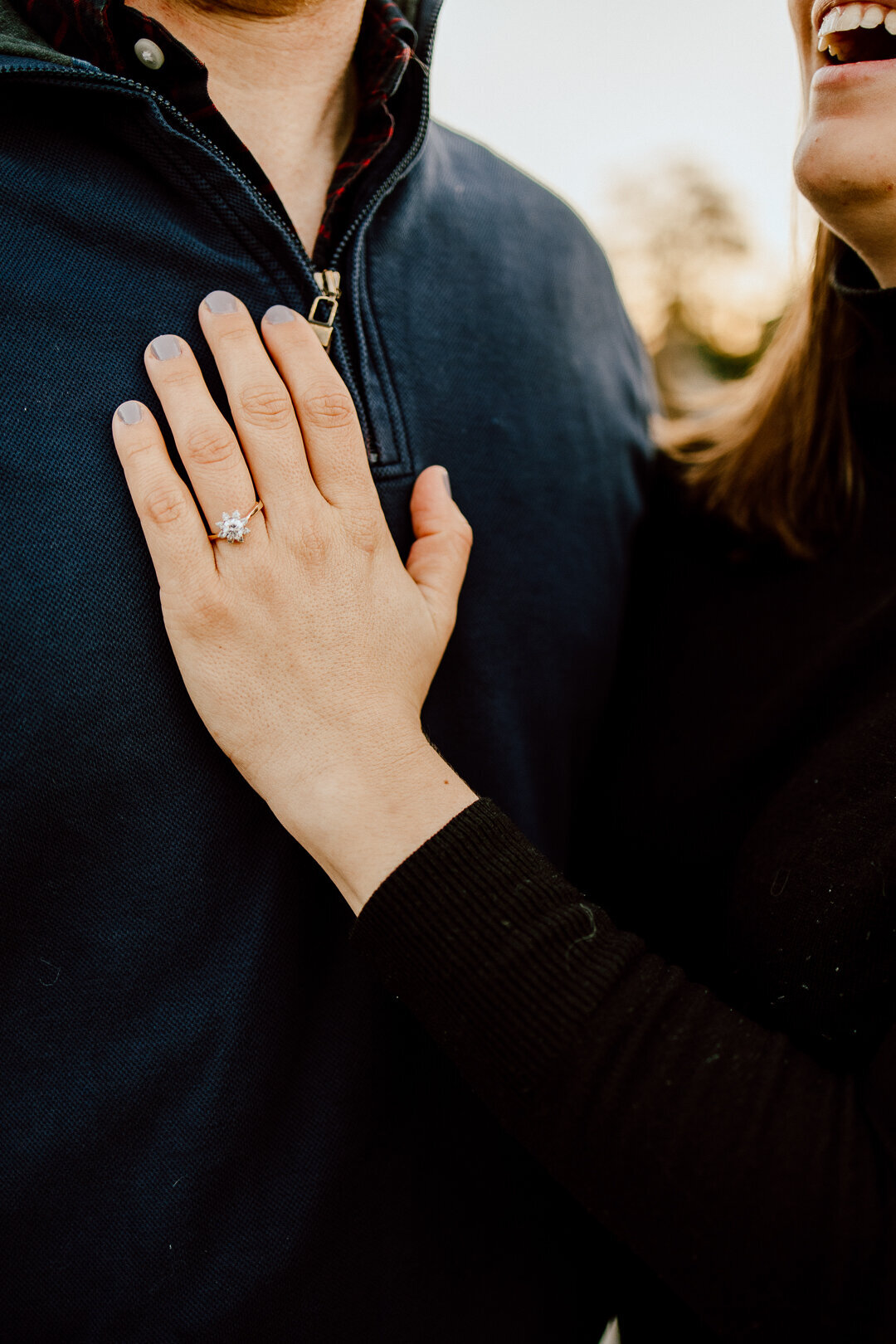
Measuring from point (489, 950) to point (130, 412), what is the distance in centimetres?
70

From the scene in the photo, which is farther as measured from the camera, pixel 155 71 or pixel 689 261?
pixel 689 261

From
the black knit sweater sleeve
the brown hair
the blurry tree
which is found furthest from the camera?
the blurry tree

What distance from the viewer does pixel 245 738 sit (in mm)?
945

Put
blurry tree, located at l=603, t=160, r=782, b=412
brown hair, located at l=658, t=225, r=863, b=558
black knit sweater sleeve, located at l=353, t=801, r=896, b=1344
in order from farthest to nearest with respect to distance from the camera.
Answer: blurry tree, located at l=603, t=160, r=782, b=412 → brown hair, located at l=658, t=225, r=863, b=558 → black knit sweater sleeve, located at l=353, t=801, r=896, b=1344

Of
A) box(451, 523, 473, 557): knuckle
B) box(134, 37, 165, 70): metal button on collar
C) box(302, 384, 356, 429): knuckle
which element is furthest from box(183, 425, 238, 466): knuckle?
box(134, 37, 165, 70): metal button on collar

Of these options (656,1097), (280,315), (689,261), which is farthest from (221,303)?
(689,261)

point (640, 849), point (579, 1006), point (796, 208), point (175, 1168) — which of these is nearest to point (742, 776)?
point (640, 849)

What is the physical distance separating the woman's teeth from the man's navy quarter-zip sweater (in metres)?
0.61

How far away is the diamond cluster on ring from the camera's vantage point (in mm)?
946

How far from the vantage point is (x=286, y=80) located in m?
1.18

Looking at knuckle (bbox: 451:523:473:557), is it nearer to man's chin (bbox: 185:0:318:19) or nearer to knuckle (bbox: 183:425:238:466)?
knuckle (bbox: 183:425:238:466)

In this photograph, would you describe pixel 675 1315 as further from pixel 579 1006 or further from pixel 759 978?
pixel 579 1006

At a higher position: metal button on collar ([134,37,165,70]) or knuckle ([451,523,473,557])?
metal button on collar ([134,37,165,70])

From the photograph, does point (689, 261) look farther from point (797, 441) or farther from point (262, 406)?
point (262, 406)
